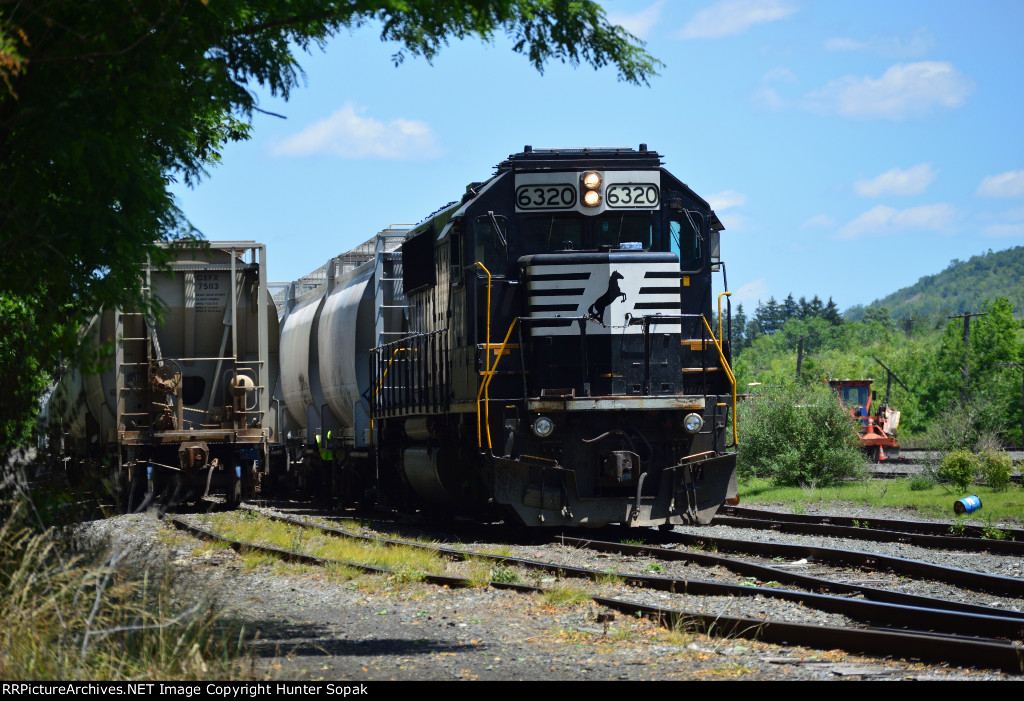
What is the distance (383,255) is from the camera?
62.3 feet

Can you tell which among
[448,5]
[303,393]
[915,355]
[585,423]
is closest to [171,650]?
[448,5]

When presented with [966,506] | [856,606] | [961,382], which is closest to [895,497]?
[966,506]

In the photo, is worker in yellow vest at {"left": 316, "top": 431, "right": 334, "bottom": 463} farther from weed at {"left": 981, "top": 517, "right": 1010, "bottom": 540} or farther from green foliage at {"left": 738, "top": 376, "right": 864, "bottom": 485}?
weed at {"left": 981, "top": 517, "right": 1010, "bottom": 540}

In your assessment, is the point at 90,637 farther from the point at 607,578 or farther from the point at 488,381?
the point at 488,381

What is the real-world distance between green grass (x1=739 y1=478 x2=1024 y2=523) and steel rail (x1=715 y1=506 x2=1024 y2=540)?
4.34 feet

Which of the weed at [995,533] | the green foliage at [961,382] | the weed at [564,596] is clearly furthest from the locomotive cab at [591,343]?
the green foliage at [961,382]

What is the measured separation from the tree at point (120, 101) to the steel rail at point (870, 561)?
5889 mm

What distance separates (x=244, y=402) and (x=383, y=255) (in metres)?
3.47

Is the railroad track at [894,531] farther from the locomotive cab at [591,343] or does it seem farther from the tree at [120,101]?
the tree at [120,101]

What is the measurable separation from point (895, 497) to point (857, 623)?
12356mm

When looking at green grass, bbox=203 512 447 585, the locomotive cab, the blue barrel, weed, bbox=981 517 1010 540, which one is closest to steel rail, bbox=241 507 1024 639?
green grass, bbox=203 512 447 585

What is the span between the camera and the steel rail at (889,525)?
12.6 metres

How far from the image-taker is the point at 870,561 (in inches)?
438

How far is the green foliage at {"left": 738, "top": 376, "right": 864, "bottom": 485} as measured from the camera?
23.9 m
